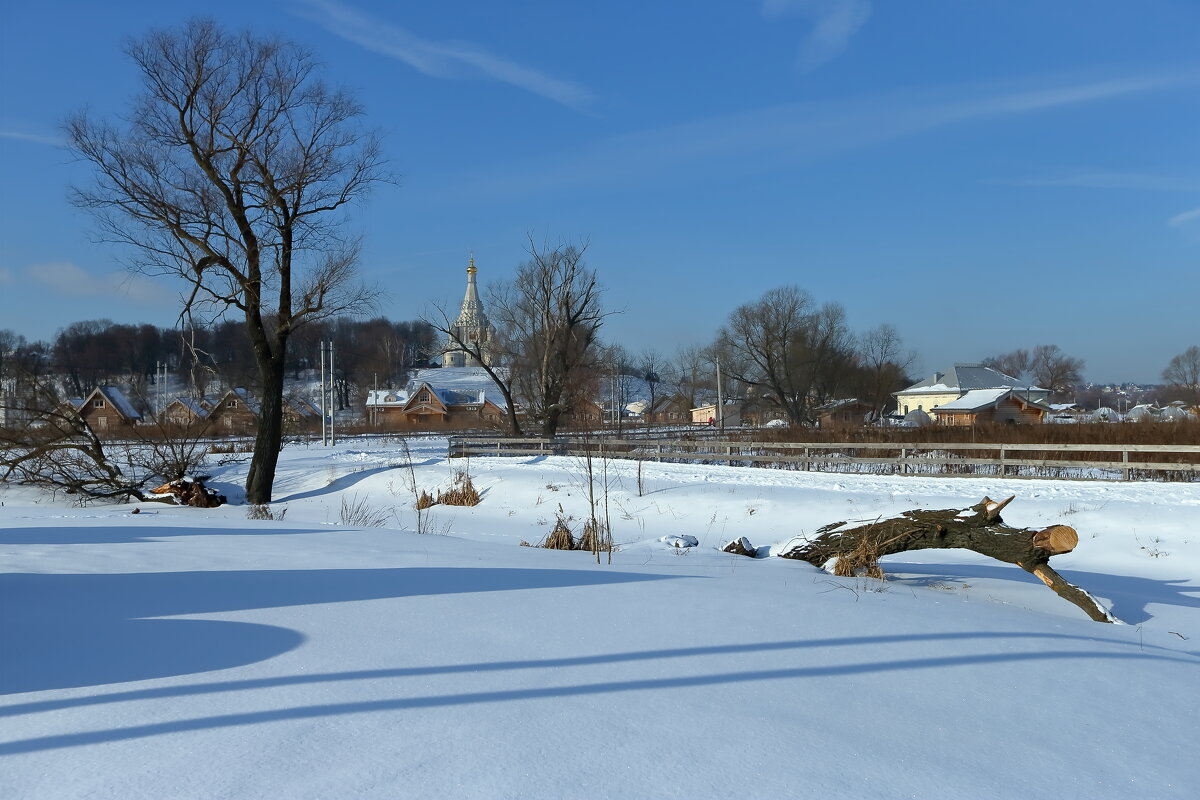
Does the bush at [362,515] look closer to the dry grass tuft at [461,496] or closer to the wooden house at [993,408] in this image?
the dry grass tuft at [461,496]

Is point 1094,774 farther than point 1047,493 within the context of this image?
No

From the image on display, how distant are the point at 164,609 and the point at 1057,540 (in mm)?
6827

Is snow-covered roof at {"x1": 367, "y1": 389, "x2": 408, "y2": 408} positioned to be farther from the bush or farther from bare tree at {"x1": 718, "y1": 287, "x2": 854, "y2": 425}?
the bush

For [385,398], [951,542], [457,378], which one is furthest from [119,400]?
[951,542]

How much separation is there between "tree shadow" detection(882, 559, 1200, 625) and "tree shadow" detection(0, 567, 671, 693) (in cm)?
436

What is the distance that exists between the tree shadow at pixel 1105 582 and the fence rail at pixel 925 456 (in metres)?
6.30

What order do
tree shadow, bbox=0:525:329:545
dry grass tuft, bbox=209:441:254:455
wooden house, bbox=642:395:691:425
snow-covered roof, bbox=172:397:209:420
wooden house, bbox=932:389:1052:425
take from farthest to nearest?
1. wooden house, bbox=642:395:691:425
2. wooden house, bbox=932:389:1052:425
3. snow-covered roof, bbox=172:397:209:420
4. dry grass tuft, bbox=209:441:254:455
5. tree shadow, bbox=0:525:329:545

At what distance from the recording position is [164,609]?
16.2 feet

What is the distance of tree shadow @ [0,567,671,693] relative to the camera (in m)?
3.95

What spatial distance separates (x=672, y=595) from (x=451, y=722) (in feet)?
9.04

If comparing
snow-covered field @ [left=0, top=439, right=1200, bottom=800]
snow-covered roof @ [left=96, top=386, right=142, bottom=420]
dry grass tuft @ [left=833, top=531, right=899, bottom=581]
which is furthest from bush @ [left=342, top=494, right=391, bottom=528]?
snow-covered roof @ [left=96, top=386, right=142, bottom=420]

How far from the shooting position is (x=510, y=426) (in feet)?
153

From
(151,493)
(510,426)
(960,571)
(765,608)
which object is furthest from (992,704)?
(510,426)

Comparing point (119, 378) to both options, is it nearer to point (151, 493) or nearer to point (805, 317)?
point (805, 317)
